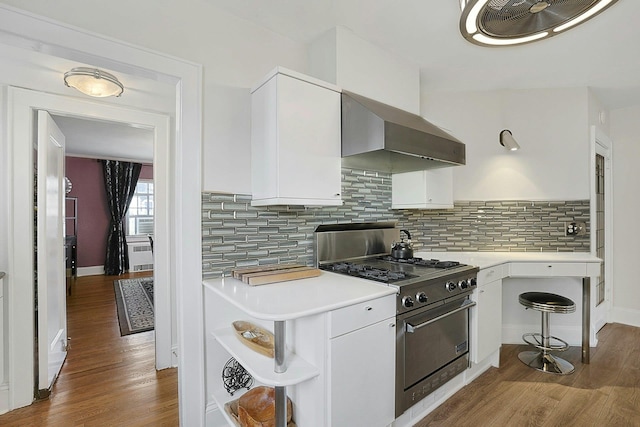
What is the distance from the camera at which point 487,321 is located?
237 centimetres

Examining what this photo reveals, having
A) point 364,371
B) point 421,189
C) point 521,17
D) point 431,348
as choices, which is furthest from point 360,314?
point 521,17

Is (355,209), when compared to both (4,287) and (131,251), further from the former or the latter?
(131,251)

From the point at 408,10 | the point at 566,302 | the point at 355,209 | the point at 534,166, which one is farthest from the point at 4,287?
the point at 534,166

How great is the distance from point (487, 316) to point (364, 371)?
136cm

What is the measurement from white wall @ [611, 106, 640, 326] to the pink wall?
8502 mm

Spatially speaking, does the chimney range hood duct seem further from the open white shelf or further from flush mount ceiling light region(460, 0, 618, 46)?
the open white shelf

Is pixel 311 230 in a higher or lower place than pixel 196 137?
lower

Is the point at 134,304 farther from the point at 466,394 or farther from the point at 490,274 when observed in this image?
the point at 490,274

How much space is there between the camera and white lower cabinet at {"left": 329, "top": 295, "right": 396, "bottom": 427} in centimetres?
140

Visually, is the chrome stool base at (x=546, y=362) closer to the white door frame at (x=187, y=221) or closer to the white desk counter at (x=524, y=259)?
the white desk counter at (x=524, y=259)

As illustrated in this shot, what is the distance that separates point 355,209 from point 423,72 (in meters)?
1.40

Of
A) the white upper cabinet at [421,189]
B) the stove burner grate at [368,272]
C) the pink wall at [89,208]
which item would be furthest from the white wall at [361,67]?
the pink wall at [89,208]

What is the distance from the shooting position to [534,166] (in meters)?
3.17

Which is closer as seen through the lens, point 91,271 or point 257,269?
point 257,269
